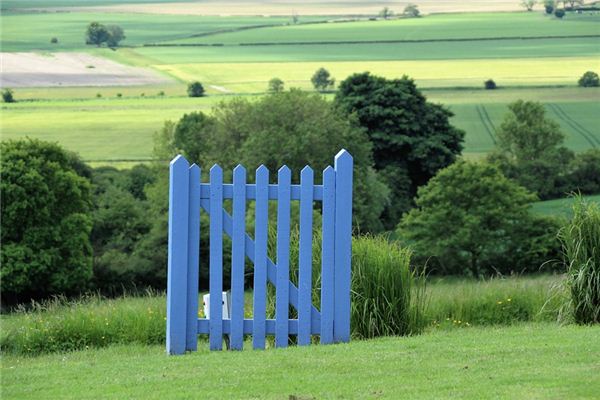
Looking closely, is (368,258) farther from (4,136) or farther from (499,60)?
(499,60)

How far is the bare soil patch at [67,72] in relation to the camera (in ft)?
298

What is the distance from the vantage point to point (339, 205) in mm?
9672

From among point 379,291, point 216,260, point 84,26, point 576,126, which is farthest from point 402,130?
point 216,260

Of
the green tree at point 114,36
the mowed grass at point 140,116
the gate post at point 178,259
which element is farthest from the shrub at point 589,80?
the gate post at point 178,259

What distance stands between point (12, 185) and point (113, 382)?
39120 mm

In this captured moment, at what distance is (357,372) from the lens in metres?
8.02

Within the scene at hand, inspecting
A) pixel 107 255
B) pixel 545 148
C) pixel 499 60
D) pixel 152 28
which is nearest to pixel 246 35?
pixel 152 28

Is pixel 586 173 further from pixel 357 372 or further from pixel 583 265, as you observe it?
pixel 357 372

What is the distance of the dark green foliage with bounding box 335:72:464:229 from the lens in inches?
2680

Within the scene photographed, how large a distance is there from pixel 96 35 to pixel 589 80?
42.1m

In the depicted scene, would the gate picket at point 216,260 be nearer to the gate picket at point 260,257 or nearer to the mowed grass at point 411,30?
the gate picket at point 260,257

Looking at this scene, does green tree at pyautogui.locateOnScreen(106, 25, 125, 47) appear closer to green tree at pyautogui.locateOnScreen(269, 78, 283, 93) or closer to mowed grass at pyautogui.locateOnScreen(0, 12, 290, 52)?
mowed grass at pyautogui.locateOnScreen(0, 12, 290, 52)

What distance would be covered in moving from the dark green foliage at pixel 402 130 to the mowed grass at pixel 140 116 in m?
8.85

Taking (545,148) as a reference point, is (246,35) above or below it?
above
